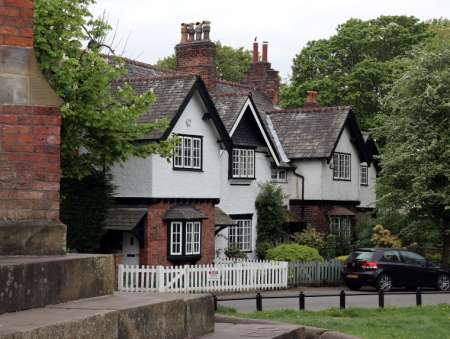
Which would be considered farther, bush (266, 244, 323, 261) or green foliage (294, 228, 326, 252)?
green foliage (294, 228, 326, 252)

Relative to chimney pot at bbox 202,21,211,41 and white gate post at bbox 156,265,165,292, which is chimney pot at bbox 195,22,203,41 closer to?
chimney pot at bbox 202,21,211,41

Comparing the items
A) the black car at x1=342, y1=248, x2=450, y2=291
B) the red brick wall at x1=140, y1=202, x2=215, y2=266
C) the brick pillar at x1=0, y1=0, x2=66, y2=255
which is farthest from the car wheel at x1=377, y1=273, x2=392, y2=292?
the brick pillar at x1=0, y1=0, x2=66, y2=255

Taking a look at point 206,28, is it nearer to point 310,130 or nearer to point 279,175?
point 310,130

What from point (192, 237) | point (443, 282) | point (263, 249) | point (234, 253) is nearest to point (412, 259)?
point (443, 282)

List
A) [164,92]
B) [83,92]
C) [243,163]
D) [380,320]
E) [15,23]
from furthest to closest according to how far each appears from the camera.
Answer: [243,163] → [164,92] → [83,92] → [380,320] → [15,23]

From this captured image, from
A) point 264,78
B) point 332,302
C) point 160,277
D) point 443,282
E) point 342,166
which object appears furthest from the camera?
point 264,78

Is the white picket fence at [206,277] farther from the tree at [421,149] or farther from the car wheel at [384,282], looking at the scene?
the tree at [421,149]

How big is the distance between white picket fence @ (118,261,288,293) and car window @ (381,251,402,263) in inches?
145

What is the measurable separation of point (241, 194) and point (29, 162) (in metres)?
27.1

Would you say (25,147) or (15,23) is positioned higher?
(15,23)

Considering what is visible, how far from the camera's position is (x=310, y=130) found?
133 ft

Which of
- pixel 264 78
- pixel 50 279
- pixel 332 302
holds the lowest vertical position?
pixel 332 302

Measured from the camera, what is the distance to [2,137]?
910cm

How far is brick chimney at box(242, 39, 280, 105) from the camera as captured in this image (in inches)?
A: 1868
